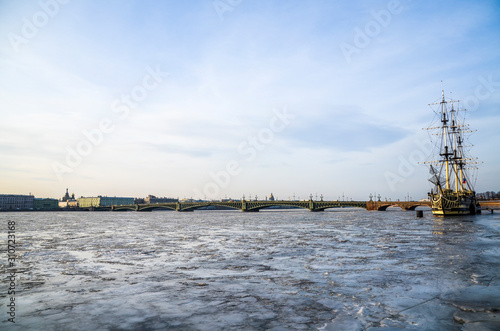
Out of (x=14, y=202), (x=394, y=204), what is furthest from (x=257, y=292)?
(x=14, y=202)

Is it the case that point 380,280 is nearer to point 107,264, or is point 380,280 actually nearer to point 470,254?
point 470,254

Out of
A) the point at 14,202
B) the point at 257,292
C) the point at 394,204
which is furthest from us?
the point at 14,202

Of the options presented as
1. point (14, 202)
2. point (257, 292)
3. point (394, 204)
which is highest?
point (14, 202)

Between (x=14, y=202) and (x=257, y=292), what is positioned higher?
(x=14, y=202)

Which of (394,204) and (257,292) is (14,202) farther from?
(257,292)

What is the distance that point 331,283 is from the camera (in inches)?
437

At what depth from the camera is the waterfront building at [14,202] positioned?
187750 millimetres

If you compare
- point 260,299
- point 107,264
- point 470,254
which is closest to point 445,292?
point 260,299

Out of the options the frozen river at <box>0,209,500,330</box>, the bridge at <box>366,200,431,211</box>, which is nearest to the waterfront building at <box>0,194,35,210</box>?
the bridge at <box>366,200,431,211</box>

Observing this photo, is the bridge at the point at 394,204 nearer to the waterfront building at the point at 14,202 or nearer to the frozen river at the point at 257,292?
the frozen river at the point at 257,292

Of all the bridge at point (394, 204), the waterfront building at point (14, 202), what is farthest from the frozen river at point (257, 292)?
the waterfront building at point (14, 202)

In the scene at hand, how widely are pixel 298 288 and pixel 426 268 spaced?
6416mm

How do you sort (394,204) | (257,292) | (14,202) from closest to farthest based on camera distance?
(257,292) < (394,204) < (14,202)

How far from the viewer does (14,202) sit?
19188 cm
